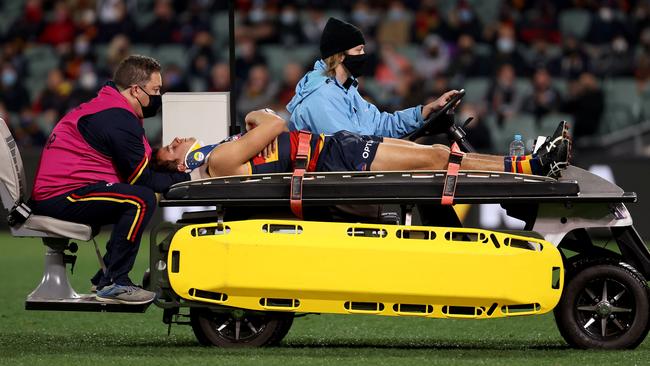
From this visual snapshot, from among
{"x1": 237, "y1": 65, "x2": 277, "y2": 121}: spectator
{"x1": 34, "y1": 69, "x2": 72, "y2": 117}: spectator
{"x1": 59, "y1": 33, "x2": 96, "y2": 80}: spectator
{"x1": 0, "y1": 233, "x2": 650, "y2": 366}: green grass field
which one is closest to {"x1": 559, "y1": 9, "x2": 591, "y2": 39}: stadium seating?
{"x1": 237, "y1": 65, "x2": 277, "y2": 121}: spectator

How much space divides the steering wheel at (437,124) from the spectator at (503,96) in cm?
986

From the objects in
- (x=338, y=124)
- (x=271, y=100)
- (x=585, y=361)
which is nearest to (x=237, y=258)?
(x=338, y=124)

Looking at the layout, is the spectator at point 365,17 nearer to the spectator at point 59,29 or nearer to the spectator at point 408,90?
the spectator at point 408,90

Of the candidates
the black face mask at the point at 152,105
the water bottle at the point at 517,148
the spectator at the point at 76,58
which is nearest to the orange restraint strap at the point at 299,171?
the black face mask at the point at 152,105

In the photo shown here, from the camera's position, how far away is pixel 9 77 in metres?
20.5

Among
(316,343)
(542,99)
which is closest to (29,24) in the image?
(542,99)

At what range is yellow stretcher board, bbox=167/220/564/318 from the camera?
7387 millimetres

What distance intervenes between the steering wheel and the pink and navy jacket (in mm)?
1488

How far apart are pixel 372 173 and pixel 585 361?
1.47m

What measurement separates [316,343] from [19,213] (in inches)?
72.4

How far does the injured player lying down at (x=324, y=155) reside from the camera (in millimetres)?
7793

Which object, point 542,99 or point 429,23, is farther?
point 429,23

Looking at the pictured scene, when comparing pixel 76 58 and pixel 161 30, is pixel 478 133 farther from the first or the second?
pixel 76 58

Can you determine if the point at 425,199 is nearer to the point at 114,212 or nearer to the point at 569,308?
the point at 569,308
